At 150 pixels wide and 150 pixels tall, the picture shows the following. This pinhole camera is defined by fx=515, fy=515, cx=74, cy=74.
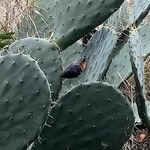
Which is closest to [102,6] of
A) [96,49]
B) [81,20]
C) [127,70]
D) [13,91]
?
[81,20]

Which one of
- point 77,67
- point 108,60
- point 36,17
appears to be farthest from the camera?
point 36,17

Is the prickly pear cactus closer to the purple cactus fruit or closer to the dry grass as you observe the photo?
the purple cactus fruit

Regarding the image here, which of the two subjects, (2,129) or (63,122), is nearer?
(2,129)

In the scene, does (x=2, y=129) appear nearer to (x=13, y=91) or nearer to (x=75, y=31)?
(x=13, y=91)

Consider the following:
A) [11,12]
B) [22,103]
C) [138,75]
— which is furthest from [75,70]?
[11,12]

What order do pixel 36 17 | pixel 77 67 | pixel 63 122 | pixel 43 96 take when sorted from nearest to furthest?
pixel 43 96 → pixel 63 122 → pixel 77 67 → pixel 36 17

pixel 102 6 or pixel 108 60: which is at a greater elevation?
pixel 102 6

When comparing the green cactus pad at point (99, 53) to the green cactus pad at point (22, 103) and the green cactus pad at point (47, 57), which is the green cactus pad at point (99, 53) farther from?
the green cactus pad at point (22, 103)

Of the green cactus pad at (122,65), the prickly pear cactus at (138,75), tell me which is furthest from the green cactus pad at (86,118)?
the green cactus pad at (122,65)

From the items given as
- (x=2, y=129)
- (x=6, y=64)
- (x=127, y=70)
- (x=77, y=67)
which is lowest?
(x=127, y=70)
